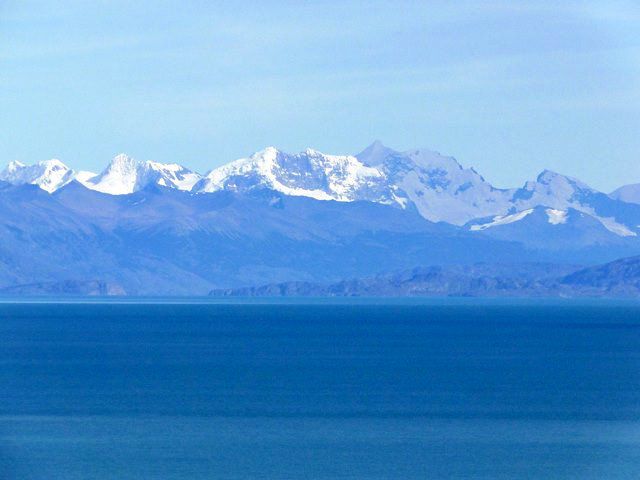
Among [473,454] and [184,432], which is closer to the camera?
[473,454]

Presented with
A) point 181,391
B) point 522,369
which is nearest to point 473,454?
point 181,391

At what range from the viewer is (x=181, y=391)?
105688 millimetres

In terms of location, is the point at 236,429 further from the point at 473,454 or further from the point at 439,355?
the point at 439,355

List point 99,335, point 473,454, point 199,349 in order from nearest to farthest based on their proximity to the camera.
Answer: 1. point 473,454
2. point 199,349
3. point 99,335

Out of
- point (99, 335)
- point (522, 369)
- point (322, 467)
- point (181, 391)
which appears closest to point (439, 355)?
point (522, 369)

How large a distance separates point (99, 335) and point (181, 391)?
93305 millimetres

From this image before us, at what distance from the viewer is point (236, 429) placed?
83625mm

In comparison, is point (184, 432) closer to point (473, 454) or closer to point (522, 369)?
point (473, 454)

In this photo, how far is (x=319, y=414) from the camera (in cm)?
9081

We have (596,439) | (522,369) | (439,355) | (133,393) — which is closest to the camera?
(596,439)

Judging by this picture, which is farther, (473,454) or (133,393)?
(133,393)

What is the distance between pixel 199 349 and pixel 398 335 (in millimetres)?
44216

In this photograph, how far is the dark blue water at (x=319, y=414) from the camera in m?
70.9

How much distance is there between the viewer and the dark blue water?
7088 centimetres
